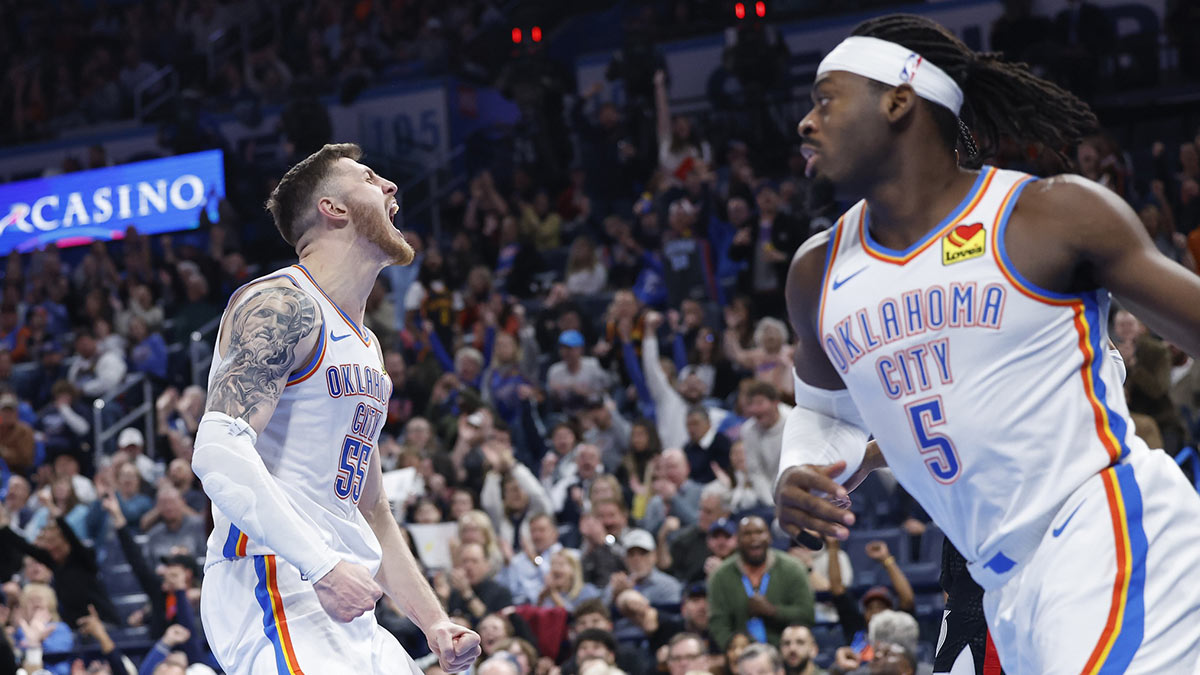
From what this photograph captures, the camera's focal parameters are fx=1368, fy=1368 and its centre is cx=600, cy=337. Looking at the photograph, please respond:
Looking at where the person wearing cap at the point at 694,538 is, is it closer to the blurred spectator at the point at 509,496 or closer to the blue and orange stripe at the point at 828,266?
Answer: the blurred spectator at the point at 509,496

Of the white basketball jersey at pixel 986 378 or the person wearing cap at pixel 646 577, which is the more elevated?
the white basketball jersey at pixel 986 378

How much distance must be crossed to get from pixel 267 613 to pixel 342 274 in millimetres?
1105

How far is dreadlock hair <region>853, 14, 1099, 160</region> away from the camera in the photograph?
3.31m

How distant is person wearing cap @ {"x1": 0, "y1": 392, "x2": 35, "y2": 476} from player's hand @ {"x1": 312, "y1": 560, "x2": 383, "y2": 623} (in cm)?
1118

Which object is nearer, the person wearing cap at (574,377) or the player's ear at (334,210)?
the player's ear at (334,210)

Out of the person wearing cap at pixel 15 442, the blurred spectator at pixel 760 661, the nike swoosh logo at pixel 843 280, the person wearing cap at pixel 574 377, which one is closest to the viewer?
the nike swoosh logo at pixel 843 280

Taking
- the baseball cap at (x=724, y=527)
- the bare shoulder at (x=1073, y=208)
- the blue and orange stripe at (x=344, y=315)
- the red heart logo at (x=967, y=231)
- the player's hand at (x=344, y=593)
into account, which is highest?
the bare shoulder at (x=1073, y=208)

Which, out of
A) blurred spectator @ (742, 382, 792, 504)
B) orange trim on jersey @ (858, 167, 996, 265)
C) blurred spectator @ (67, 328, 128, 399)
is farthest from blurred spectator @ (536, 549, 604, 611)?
blurred spectator @ (67, 328, 128, 399)

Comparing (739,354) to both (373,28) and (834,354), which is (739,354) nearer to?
(834,354)

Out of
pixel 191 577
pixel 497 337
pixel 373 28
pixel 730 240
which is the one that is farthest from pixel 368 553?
pixel 373 28

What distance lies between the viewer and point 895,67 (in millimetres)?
3238

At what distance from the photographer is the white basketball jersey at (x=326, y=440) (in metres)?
4.08

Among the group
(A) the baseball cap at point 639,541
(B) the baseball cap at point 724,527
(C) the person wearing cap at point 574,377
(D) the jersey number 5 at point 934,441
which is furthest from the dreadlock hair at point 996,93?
(C) the person wearing cap at point 574,377

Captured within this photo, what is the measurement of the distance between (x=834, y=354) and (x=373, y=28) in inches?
706
